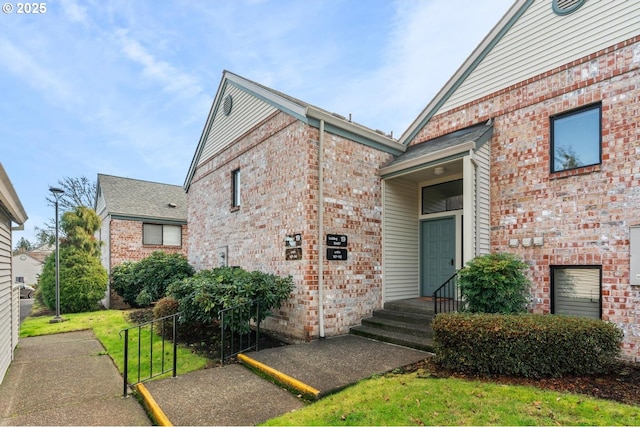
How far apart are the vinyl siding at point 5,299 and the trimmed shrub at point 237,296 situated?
2809mm

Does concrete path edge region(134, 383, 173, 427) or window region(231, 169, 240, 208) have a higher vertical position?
window region(231, 169, 240, 208)

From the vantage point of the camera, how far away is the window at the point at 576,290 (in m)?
5.85

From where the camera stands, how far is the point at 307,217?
7055mm

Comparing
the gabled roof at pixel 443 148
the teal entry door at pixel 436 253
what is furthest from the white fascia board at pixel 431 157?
the teal entry door at pixel 436 253

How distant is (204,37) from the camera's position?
31.2 ft

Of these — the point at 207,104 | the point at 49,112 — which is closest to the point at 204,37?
the point at 207,104

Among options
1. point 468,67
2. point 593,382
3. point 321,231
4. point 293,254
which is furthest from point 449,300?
point 468,67

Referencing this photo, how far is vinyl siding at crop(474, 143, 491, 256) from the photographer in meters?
6.90

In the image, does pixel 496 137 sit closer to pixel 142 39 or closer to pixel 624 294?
pixel 624 294

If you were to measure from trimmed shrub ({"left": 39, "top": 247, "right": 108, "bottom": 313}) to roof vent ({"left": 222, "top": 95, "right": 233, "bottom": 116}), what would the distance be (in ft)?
27.5

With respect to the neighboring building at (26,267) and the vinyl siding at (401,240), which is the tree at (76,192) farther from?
the vinyl siding at (401,240)

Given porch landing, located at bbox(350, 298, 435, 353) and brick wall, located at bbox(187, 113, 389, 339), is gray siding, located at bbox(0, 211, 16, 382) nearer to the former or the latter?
brick wall, located at bbox(187, 113, 389, 339)

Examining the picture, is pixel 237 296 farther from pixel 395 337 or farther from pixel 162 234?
pixel 162 234

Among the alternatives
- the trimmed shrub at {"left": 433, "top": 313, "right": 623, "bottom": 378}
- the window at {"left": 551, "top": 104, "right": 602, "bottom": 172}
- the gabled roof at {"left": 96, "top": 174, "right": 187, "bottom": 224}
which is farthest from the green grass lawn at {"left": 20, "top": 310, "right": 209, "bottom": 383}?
the window at {"left": 551, "top": 104, "right": 602, "bottom": 172}
